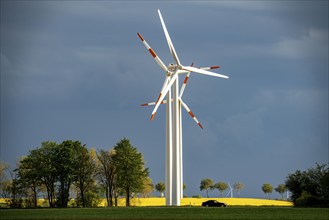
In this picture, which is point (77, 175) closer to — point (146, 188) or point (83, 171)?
point (83, 171)

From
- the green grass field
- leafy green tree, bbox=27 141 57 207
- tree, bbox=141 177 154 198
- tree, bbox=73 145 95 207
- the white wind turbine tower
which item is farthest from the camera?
tree, bbox=141 177 154 198

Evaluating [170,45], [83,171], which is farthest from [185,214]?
[83,171]

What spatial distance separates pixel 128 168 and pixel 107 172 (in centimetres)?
582

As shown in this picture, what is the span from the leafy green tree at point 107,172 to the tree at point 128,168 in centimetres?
207

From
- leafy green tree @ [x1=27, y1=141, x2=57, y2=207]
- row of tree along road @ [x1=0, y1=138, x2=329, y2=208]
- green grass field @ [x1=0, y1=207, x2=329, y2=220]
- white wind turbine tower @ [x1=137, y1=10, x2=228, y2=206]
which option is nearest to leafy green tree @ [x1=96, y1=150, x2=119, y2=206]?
row of tree along road @ [x1=0, y1=138, x2=329, y2=208]

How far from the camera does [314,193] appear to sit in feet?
346

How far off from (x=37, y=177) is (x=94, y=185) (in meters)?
11.6

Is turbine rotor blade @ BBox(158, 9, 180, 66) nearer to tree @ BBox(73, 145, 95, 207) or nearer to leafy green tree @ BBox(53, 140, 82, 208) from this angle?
leafy green tree @ BBox(53, 140, 82, 208)

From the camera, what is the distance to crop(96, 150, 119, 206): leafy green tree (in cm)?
12069

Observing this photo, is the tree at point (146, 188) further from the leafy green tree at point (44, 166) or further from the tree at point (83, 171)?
the leafy green tree at point (44, 166)

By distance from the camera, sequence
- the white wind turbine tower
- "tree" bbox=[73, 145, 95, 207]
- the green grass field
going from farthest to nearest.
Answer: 1. "tree" bbox=[73, 145, 95, 207]
2. the white wind turbine tower
3. the green grass field

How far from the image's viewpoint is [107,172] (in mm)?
121750

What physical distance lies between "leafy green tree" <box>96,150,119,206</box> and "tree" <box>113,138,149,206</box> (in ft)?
6.79

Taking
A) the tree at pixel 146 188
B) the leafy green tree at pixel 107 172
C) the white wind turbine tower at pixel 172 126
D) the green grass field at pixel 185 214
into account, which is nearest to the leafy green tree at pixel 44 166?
the leafy green tree at pixel 107 172
